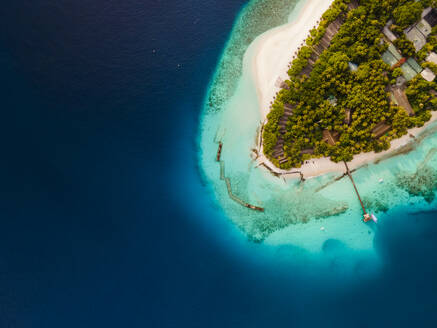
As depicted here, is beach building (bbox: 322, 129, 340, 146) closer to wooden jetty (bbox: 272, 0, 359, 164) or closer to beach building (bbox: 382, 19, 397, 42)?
wooden jetty (bbox: 272, 0, 359, 164)

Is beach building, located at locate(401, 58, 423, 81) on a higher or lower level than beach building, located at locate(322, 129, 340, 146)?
higher

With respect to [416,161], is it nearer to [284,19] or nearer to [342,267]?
[342,267]

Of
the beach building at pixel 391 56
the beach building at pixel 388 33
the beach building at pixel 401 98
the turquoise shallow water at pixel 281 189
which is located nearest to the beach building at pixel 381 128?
the beach building at pixel 401 98

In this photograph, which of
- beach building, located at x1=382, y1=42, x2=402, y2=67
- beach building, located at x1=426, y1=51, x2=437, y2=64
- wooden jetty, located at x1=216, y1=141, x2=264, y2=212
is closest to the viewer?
beach building, located at x1=426, y1=51, x2=437, y2=64

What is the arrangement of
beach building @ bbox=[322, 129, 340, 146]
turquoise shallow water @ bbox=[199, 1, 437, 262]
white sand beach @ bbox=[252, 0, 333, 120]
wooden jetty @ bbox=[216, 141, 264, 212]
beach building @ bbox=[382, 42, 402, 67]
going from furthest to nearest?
wooden jetty @ bbox=[216, 141, 264, 212]
turquoise shallow water @ bbox=[199, 1, 437, 262]
white sand beach @ bbox=[252, 0, 333, 120]
beach building @ bbox=[322, 129, 340, 146]
beach building @ bbox=[382, 42, 402, 67]

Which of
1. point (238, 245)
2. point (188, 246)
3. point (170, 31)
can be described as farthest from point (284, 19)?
point (188, 246)

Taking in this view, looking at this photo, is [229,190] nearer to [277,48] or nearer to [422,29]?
[277,48]

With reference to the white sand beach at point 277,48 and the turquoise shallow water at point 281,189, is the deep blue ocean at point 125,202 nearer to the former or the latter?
the turquoise shallow water at point 281,189

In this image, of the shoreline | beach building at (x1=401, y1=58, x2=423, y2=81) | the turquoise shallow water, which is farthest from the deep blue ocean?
beach building at (x1=401, y1=58, x2=423, y2=81)

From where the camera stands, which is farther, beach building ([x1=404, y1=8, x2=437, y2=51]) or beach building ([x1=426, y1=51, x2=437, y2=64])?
beach building ([x1=426, y1=51, x2=437, y2=64])
